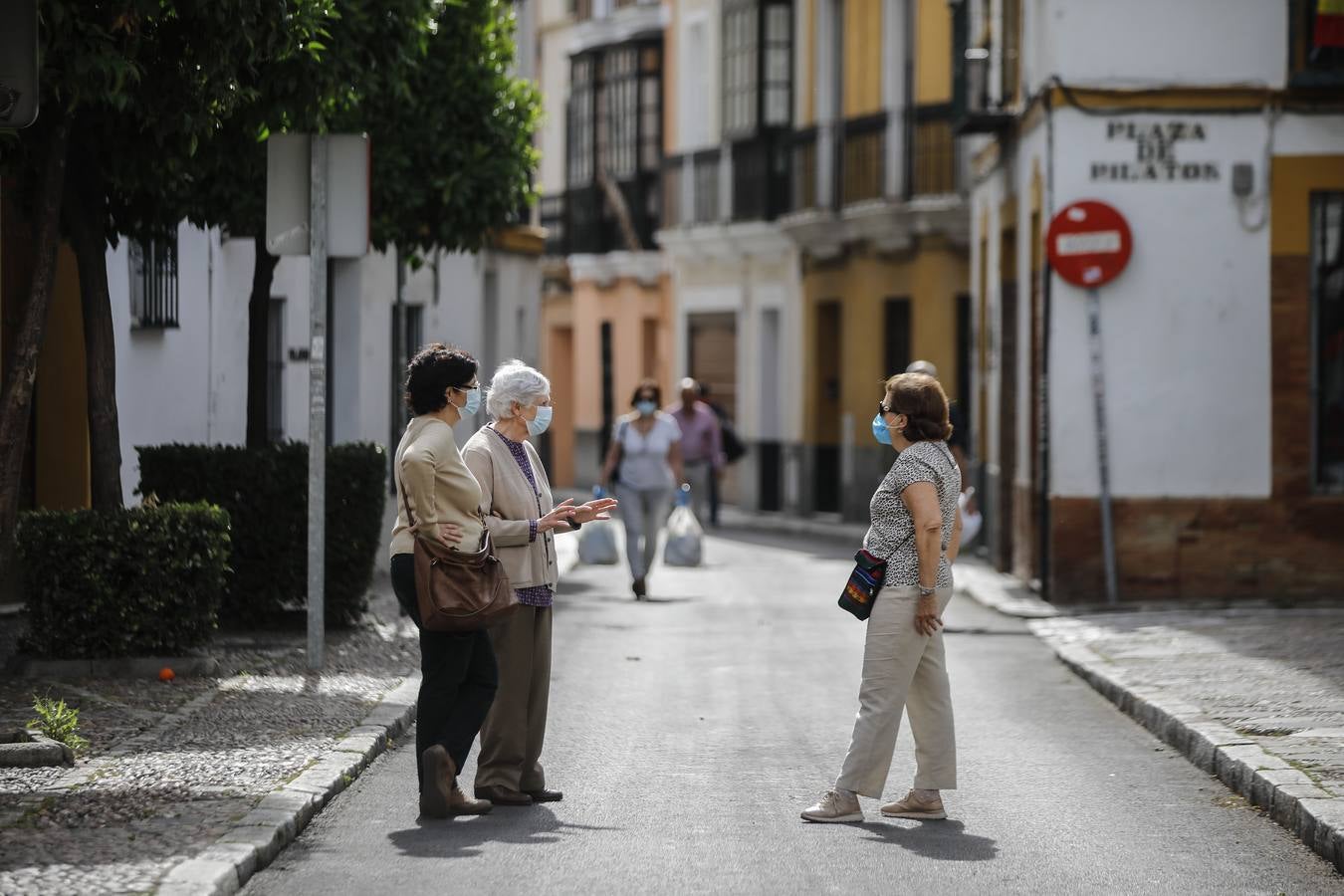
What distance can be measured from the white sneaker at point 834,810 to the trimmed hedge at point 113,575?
414 centimetres

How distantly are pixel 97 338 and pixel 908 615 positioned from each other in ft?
17.0

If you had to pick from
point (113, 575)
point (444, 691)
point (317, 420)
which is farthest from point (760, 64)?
point (444, 691)

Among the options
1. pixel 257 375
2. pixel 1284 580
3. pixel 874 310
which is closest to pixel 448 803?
pixel 257 375

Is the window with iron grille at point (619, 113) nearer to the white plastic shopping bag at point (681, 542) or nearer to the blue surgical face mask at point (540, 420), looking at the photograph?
the white plastic shopping bag at point (681, 542)

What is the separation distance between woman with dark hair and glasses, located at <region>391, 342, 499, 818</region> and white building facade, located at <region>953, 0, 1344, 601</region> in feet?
30.8

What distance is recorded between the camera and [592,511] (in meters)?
8.92

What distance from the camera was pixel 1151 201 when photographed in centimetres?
1739

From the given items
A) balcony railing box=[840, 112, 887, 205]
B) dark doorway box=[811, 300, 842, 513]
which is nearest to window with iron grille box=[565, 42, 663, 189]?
dark doorway box=[811, 300, 842, 513]

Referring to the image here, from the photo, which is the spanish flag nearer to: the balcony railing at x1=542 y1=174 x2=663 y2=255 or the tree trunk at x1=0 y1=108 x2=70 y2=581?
the tree trunk at x1=0 y1=108 x2=70 y2=581

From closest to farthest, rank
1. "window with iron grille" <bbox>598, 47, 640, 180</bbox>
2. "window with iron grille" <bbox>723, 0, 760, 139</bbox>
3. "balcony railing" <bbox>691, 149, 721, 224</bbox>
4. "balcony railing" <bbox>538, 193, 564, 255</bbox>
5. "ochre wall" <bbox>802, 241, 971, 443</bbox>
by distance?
"ochre wall" <bbox>802, 241, 971, 443</bbox>
"window with iron grille" <bbox>723, 0, 760, 139</bbox>
"balcony railing" <bbox>691, 149, 721, 224</bbox>
"window with iron grille" <bbox>598, 47, 640, 180</bbox>
"balcony railing" <bbox>538, 193, 564, 255</bbox>

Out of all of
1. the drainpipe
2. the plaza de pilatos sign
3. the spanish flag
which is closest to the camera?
the spanish flag

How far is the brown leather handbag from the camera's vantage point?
8.36 m

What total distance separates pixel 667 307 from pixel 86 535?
3009cm

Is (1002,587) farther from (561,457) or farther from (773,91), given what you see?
→ (561,457)
